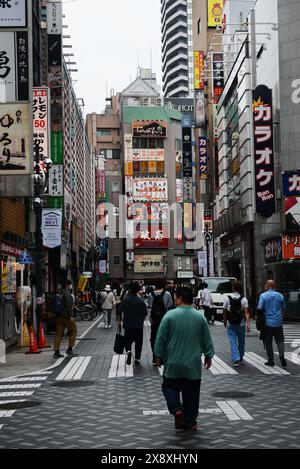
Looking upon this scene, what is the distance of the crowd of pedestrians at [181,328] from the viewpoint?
839 cm

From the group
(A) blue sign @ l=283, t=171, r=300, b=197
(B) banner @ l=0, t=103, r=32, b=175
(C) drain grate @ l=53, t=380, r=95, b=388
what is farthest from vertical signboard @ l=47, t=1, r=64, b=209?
(C) drain grate @ l=53, t=380, r=95, b=388

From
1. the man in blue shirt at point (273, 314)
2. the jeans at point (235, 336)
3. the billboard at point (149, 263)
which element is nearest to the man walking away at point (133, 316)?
the jeans at point (235, 336)

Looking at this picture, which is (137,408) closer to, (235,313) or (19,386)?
(19,386)

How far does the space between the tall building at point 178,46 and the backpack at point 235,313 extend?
174 meters

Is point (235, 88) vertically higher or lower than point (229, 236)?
higher

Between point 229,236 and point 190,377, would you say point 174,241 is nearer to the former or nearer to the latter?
point 229,236

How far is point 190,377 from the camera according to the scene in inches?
327

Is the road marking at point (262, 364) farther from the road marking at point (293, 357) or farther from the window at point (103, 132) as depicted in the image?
the window at point (103, 132)

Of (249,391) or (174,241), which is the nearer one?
(249,391)

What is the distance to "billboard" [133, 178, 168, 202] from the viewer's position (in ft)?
339

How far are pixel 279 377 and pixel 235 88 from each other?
136 ft

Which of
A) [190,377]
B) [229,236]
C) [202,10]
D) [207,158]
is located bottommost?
[190,377]

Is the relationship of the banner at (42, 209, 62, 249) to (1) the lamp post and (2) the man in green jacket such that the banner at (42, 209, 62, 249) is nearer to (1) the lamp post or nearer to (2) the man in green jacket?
(2) the man in green jacket
